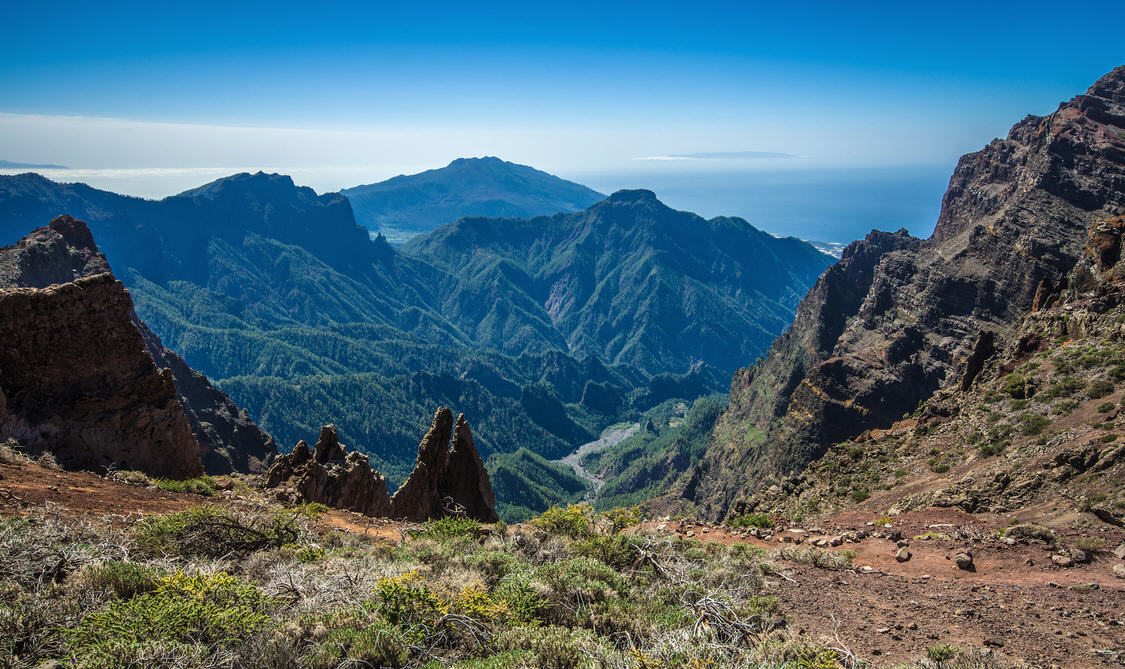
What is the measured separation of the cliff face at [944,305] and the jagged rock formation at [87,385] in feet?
197

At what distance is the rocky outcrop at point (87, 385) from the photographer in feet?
69.9

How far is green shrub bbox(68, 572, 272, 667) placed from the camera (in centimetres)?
820

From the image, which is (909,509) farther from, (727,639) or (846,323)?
(846,323)

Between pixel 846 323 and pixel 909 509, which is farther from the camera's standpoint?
pixel 846 323

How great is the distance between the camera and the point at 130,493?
58.0 feet

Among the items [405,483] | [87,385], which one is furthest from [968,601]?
[87,385]

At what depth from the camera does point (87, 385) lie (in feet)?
76.9

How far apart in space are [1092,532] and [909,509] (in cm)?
807

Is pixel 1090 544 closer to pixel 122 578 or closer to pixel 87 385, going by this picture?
pixel 122 578

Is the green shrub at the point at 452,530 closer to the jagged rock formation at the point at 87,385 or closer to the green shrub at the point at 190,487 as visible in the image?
the green shrub at the point at 190,487

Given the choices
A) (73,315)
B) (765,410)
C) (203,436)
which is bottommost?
(765,410)

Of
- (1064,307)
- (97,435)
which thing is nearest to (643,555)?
(97,435)

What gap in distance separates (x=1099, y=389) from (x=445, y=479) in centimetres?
3197

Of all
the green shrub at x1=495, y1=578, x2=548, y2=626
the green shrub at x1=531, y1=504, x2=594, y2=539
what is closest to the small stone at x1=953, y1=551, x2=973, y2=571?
the green shrub at x1=531, y1=504, x2=594, y2=539
